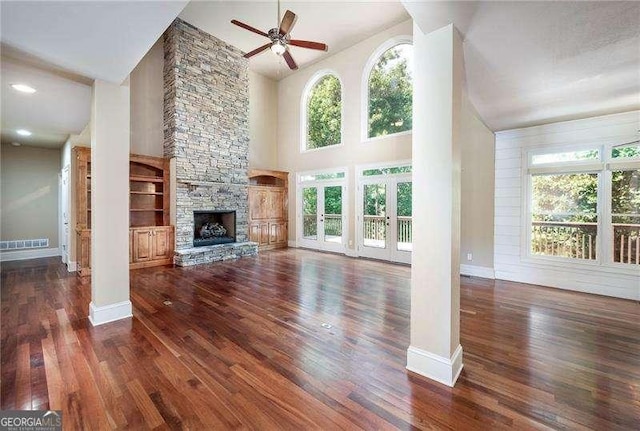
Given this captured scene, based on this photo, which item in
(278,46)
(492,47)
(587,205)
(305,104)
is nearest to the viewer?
(492,47)

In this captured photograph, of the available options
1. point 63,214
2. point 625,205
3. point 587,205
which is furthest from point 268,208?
point 625,205

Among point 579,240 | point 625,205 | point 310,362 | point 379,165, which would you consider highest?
point 379,165

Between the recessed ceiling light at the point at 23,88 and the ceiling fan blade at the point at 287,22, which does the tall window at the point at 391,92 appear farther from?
the recessed ceiling light at the point at 23,88

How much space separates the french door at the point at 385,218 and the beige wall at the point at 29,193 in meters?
7.69

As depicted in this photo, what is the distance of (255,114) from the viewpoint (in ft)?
28.2

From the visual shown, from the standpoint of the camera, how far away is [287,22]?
383 centimetres

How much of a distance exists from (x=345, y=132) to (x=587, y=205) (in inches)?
198

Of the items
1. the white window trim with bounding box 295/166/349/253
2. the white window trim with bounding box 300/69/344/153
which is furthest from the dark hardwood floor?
the white window trim with bounding box 300/69/344/153

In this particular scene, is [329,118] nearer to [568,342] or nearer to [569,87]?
[569,87]

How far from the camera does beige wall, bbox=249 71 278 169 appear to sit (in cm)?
852

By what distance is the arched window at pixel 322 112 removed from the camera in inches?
303

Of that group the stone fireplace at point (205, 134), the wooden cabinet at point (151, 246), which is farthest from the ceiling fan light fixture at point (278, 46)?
the wooden cabinet at point (151, 246)

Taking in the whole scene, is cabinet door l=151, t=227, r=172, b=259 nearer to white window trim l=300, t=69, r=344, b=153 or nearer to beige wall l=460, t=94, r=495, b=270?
white window trim l=300, t=69, r=344, b=153

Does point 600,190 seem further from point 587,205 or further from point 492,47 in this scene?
point 492,47
